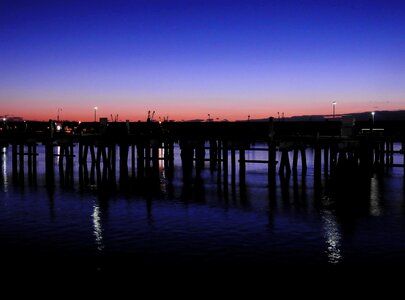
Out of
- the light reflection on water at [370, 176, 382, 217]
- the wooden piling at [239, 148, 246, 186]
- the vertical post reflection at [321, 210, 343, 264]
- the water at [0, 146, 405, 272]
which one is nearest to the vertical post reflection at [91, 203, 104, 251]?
the water at [0, 146, 405, 272]

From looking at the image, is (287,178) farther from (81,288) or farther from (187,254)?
→ (81,288)

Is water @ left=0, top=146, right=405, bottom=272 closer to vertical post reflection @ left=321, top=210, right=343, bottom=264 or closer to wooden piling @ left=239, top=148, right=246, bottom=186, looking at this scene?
vertical post reflection @ left=321, top=210, right=343, bottom=264

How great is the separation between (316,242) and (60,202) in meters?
13.8

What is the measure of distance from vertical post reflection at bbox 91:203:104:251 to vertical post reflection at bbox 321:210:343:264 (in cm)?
679

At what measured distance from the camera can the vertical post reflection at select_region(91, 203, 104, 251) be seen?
1545 cm

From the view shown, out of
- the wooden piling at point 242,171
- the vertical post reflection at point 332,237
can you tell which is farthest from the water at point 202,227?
the wooden piling at point 242,171

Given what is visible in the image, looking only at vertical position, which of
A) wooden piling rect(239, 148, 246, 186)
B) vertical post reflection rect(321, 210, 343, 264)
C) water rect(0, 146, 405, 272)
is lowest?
vertical post reflection rect(321, 210, 343, 264)

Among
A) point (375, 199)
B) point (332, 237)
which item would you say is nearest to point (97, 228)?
point (332, 237)

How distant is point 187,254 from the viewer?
14.2 meters

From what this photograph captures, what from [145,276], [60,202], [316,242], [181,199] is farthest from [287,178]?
[145,276]

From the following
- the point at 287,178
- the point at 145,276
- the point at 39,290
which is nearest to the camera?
the point at 39,290

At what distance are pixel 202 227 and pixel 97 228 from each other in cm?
381

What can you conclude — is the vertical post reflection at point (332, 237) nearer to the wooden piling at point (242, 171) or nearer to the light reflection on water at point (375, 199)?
the light reflection on water at point (375, 199)

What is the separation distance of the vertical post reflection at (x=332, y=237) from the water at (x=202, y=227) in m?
0.04
